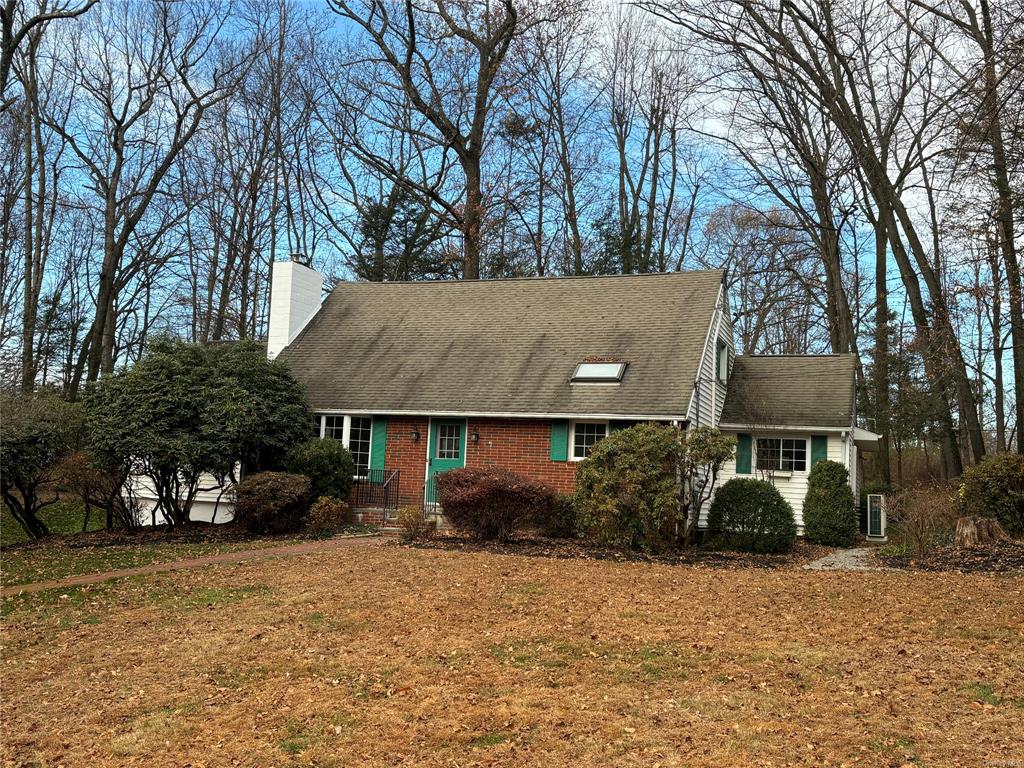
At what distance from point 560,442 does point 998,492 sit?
25.4ft

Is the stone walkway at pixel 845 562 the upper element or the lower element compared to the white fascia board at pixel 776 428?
lower

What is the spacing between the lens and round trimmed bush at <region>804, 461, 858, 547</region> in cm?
1622

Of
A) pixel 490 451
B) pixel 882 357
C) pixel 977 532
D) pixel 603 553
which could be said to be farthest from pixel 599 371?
pixel 882 357

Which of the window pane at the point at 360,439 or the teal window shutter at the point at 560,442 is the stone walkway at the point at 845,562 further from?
the window pane at the point at 360,439

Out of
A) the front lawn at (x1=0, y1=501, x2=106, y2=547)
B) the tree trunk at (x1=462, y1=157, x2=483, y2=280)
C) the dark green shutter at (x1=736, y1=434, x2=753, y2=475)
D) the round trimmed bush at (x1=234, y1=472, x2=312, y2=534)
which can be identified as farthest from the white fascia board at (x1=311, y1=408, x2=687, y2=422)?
the tree trunk at (x1=462, y1=157, x2=483, y2=280)

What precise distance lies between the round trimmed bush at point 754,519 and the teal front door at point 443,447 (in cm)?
571

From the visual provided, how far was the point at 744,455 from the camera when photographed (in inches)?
714

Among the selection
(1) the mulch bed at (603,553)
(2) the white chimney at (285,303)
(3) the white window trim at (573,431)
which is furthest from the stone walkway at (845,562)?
(2) the white chimney at (285,303)

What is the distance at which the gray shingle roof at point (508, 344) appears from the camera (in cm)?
1705

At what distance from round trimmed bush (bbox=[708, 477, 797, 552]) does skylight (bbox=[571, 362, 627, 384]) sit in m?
3.63

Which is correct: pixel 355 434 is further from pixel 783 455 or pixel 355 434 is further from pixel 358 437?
pixel 783 455

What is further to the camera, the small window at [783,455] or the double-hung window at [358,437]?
the double-hung window at [358,437]

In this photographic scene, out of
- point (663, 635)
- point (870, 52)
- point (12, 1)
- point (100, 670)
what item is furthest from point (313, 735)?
point (870, 52)

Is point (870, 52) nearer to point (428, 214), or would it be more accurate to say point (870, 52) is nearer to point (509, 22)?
point (509, 22)
